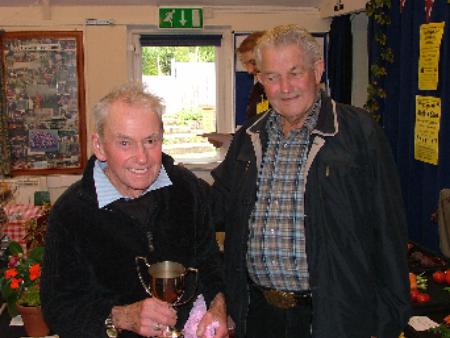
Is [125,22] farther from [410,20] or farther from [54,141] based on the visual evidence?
[410,20]

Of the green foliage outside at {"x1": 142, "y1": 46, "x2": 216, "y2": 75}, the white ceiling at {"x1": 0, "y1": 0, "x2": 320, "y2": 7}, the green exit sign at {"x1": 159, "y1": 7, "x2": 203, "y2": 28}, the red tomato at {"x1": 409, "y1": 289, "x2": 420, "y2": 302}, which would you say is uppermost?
the white ceiling at {"x1": 0, "y1": 0, "x2": 320, "y2": 7}

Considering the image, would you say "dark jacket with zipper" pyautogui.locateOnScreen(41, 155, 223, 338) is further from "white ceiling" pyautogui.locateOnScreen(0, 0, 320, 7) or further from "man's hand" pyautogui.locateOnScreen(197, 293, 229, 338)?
"white ceiling" pyautogui.locateOnScreen(0, 0, 320, 7)

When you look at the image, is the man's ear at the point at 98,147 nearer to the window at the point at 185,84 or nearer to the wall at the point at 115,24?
the wall at the point at 115,24

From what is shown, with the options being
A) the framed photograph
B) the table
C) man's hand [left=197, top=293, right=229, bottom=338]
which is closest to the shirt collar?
man's hand [left=197, top=293, right=229, bottom=338]

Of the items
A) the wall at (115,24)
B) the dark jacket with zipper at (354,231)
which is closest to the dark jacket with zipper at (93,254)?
the dark jacket with zipper at (354,231)

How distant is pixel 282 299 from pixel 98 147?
76 cm

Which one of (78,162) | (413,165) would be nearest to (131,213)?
(413,165)

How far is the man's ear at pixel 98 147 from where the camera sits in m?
1.60

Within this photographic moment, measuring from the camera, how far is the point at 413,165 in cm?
375

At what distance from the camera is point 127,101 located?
5.07ft

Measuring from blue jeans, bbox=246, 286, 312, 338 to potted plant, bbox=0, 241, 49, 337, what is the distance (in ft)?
2.57

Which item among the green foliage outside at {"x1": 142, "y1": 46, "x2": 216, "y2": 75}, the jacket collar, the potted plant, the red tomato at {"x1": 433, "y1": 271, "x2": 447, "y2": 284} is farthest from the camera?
the green foliage outside at {"x1": 142, "y1": 46, "x2": 216, "y2": 75}

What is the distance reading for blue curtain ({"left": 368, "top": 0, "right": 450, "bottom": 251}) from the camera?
3357mm

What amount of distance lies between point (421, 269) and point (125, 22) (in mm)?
3190
